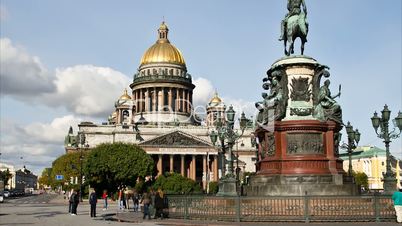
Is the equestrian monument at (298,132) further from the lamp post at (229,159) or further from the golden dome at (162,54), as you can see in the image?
the golden dome at (162,54)

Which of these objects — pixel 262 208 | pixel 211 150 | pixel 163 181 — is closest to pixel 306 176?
pixel 262 208

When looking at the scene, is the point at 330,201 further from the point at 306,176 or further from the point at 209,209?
the point at 209,209

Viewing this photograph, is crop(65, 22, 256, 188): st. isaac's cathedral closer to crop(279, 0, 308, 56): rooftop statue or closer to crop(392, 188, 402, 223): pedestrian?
crop(279, 0, 308, 56): rooftop statue

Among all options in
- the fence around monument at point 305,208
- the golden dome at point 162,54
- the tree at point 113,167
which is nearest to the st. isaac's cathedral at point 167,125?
the golden dome at point 162,54

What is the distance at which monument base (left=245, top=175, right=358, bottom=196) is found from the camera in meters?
23.0

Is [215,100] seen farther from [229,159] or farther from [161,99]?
[229,159]

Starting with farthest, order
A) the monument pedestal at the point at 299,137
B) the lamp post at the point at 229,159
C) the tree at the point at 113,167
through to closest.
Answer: the tree at the point at 113,167, the lamp post at the point at 229,159, the monument pedestal at the point at 299,137

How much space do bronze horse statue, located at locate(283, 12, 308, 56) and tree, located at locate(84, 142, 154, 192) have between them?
5499cm

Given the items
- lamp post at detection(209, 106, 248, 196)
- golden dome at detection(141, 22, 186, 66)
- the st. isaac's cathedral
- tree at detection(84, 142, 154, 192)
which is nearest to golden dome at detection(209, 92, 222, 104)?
the st. isaac's cathedral

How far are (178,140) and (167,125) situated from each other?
32.8 ft

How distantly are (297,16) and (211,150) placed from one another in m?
87.2

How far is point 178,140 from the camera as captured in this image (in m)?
113

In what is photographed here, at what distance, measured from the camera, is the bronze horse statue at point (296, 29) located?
26.9m

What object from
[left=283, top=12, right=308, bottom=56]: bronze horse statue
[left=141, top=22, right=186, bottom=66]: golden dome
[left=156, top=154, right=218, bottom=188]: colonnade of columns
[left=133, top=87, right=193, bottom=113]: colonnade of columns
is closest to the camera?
[left=283, top=12, right=308, bottom=56]: bronze horse statue
